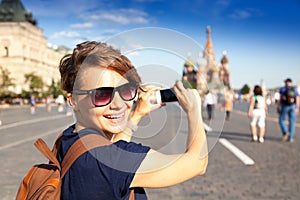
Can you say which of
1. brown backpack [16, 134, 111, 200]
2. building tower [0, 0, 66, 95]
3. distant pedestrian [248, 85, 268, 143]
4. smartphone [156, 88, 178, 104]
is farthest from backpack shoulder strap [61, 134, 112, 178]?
building tower [0, 0, 66, 95]

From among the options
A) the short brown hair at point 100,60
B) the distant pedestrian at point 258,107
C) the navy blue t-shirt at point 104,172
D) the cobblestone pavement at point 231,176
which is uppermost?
the short brown hair at point 100,60

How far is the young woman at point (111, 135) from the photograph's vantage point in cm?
122

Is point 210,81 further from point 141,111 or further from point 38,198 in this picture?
point 38,198

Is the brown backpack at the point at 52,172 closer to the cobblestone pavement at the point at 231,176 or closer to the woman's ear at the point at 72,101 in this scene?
the woman's ear at the point at 72,101

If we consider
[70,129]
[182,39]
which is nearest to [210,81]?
[182,39]

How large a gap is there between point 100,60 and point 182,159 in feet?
1.41

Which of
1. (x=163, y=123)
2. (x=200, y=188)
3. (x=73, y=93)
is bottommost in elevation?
(x=200, y=188)

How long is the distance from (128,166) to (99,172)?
0.31 feet

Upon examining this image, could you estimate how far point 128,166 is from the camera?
1215mm

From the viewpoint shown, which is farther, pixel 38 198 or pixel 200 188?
pixel 200 188

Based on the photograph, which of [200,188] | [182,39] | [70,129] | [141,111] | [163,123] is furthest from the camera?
[200,188]

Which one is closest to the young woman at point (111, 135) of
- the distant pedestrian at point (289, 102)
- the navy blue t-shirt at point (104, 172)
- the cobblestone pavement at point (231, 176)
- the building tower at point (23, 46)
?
the navy blue t-shirt at point (104, 172)

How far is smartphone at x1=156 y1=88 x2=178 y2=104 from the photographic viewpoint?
125 cm

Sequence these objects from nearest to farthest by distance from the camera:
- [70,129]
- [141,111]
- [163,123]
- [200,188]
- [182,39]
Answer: [182,39], [163,123], [70,129], [141,111], [200,188]
